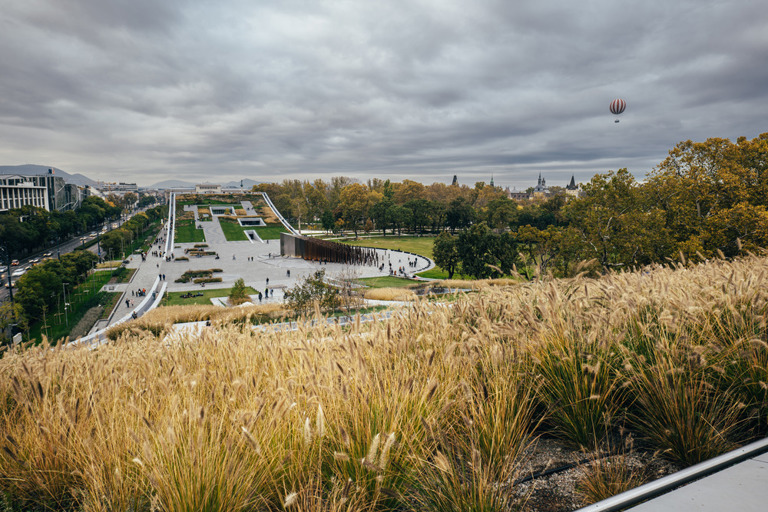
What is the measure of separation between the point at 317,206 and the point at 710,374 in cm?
11494

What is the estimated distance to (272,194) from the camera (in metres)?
139

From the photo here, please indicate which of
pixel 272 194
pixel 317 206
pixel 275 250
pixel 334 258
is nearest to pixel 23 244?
pixel 275 250

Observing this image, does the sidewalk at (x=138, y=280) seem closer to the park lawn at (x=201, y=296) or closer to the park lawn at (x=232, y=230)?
the park lawn at (x=201, y=296)

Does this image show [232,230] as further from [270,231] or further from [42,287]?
[42,287]

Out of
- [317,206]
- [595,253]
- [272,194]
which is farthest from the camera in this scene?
[272,194]

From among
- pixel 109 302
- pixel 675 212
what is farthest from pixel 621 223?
pixel 109 302

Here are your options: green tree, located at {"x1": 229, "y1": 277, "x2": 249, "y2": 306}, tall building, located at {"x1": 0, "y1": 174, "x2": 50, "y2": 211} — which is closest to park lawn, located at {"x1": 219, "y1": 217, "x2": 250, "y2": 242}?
green tree, located at {"x1": 229, "y1": 277, "x2": 249, "y2": 306}

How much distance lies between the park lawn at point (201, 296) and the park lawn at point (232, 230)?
126ft

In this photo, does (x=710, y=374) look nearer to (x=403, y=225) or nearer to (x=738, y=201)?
(x=738, y=201)

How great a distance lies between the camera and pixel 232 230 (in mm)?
81938

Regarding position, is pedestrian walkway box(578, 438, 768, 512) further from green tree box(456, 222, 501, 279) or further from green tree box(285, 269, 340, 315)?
green tree box(456, 222, 501, 279)

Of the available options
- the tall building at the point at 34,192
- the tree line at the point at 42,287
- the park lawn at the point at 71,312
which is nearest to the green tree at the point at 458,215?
the park lawn at the point at 71,312

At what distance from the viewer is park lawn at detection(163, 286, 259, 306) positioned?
33.1 metres

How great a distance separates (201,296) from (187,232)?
160 feet
